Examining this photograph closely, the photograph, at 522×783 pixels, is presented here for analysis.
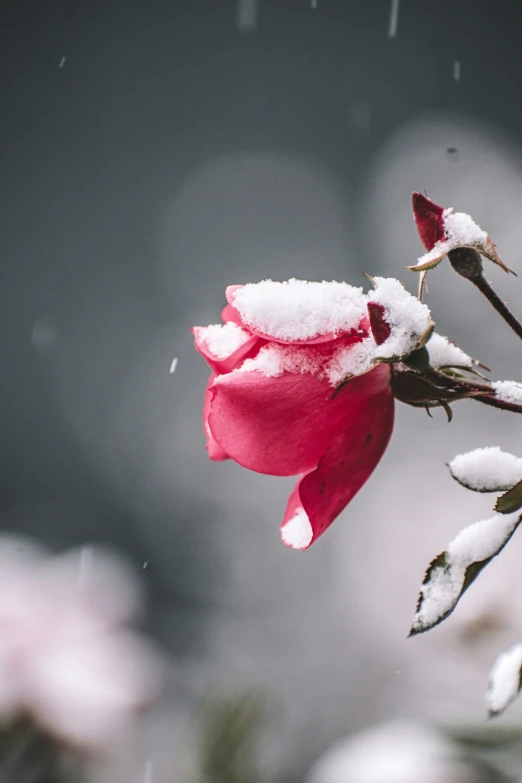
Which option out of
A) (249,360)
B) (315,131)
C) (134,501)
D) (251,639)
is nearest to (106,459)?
(134,501)

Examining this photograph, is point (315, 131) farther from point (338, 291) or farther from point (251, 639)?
point (338, 291)

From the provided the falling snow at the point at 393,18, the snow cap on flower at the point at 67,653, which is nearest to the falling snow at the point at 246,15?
the falling snow at the point at 393,18

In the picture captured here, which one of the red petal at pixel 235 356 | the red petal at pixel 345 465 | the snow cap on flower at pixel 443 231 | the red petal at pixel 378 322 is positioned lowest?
the red petal at pixel 345 465

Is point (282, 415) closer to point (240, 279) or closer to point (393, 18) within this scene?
point (240, 279)

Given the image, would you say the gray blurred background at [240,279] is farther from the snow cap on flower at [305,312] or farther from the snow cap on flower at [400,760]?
the snow cap on flower at [305,312]

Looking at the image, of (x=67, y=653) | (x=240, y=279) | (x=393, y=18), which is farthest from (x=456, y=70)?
(x=67, y=653)
